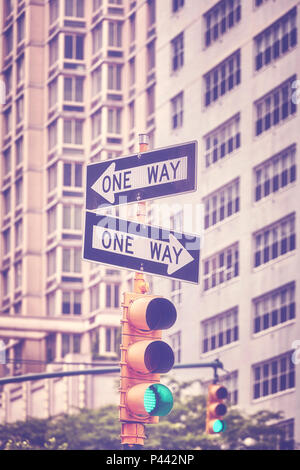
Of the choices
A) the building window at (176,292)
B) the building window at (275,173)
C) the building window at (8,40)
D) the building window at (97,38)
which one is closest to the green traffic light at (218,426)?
the building window at (275,173)

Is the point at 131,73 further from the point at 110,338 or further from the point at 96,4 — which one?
the point at 110,338

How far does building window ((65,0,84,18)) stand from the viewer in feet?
350

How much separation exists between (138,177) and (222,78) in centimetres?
6394

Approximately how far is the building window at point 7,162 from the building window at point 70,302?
1752 cm

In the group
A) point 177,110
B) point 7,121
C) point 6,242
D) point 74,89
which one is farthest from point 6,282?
point 177,110

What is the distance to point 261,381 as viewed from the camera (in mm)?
68688

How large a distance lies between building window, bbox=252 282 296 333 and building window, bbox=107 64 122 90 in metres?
36.8

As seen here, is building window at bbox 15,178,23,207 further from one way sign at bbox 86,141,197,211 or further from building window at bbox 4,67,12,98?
one way sign at bbox 86,141,197,211

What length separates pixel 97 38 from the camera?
10431 centimetres

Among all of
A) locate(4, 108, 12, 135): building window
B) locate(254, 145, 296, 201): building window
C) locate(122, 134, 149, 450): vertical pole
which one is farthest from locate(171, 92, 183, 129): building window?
locate(122, 134, 149, 450): vertical pole

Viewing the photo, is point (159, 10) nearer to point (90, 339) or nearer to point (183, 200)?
point (183, 200)

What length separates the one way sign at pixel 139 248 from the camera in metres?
12.8

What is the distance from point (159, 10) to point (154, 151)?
2884 inches

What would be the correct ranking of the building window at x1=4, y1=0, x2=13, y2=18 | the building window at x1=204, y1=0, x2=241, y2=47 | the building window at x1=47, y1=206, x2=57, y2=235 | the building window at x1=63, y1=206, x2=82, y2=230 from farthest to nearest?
1. the building window at x1=4, y1=0, x2=13, y2=18
2. the building window at x1=47, y1=206, x2=57, y2=235
3. the building window at x1=63, y1=206, x2=82, y2=230
4. the building window at x1=204, y1=0, x2=241, y2=47
